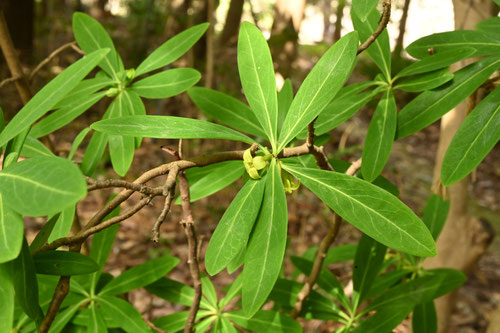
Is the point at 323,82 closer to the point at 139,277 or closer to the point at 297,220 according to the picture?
the point at 139,277

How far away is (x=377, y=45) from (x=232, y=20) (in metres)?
6.40

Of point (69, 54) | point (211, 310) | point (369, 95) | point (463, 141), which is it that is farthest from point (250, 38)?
point (69, 54)

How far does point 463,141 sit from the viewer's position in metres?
0.75

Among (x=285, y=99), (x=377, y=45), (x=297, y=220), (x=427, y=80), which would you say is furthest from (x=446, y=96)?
(x=297, y=220)

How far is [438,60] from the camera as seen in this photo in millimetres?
801

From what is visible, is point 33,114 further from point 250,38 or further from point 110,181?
point 250,38

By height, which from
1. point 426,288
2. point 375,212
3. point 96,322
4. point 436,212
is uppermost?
point 375,212

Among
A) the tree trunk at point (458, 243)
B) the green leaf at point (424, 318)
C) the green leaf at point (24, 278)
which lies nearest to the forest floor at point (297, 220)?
the tree trunk at point (458, 243)

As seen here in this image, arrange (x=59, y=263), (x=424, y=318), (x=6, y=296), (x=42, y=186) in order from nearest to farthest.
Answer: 1. (x=42, y=186)
2. (x=6, y=296)
3. (x=59, y=263)
4. (x=424, y=318)

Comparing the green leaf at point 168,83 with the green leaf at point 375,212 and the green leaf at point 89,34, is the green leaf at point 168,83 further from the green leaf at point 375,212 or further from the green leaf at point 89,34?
the green leaf at point 375,212

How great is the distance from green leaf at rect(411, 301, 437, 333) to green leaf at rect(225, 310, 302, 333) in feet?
1.09

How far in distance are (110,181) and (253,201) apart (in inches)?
7.8

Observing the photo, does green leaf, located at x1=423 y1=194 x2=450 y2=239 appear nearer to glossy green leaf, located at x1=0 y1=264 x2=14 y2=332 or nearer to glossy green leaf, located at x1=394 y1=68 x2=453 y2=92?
glossy green leaf, located at x1=394 y1=68 x2=453 y2=92

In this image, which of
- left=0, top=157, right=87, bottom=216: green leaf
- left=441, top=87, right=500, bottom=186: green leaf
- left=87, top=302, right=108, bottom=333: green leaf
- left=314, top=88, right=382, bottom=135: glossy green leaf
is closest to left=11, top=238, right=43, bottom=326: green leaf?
left=0, top=157, right=87, bottom=216: green leaf
